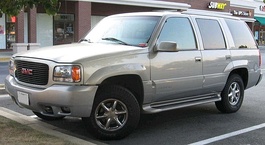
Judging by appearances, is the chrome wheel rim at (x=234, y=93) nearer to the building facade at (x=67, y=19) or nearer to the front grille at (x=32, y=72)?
the front grille at (x=32, y=72)

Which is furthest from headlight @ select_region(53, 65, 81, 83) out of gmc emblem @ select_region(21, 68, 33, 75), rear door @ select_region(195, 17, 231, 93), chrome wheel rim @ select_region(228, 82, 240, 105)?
chrome wheel rim @ select_region(228, 82, 240, 105)

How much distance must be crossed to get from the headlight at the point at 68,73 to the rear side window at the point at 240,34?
3795 millimetres

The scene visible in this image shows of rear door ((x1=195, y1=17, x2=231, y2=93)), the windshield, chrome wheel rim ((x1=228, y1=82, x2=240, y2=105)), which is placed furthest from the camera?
chrome wheel rim ((x1=228, y1=82, x2=240, y2=105))

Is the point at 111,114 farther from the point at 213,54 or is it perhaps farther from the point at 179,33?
the point at 213,54

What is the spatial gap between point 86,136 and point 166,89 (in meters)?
1.42

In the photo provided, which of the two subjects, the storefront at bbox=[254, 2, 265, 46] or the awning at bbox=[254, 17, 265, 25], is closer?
the awning at bbox=[254, 17, 265, 25]

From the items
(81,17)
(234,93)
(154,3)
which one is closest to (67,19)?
(81,17)

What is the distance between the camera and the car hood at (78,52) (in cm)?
513

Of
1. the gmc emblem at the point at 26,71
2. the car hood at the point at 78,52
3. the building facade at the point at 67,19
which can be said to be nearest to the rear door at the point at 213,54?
the car hood at the point at 78,52

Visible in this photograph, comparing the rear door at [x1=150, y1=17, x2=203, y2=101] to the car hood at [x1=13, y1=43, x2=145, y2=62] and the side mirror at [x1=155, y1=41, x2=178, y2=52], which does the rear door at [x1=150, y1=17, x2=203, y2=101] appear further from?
the car hood at [x1=13, y1=43, x2=145, y2=62]

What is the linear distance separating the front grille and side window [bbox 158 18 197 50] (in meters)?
1.92

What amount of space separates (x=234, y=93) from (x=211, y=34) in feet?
4.53

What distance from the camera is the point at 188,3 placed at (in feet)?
120

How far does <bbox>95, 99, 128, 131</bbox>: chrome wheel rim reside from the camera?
538 cm
